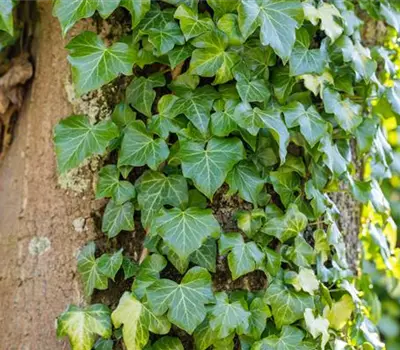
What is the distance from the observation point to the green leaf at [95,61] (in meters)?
1.25

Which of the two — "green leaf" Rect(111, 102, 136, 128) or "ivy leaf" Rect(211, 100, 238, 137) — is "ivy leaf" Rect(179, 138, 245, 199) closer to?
"ivy leaf" Rect(211, 100, 238, 137)

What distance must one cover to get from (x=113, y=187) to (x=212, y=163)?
0.75ft

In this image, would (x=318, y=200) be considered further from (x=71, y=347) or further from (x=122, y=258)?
(x=71, y=347)

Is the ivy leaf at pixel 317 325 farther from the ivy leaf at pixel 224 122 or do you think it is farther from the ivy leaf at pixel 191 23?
the ivy leaf at pixel 191 23

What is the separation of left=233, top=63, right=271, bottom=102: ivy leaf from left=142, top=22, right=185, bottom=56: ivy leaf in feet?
0.44

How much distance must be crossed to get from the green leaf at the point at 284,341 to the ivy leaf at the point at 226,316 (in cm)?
6

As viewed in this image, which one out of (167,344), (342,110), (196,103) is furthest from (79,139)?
(342,110)

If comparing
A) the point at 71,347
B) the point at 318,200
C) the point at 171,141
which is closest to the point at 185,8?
the point at 171,141

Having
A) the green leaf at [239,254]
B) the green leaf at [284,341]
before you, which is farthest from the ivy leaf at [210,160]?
the green leaf at [284,341]

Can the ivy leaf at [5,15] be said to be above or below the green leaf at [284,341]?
above

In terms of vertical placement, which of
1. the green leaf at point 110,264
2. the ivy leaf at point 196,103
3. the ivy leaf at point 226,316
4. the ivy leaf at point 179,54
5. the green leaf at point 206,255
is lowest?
the green leaf at point 110,264

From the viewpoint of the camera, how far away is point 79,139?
1.28 metres

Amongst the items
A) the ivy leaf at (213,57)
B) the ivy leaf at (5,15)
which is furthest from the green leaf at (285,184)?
the ivy leaf at (5,15)

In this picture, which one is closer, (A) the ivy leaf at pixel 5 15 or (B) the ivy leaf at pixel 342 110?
(A) the ivy leaf at pixel 5 15
